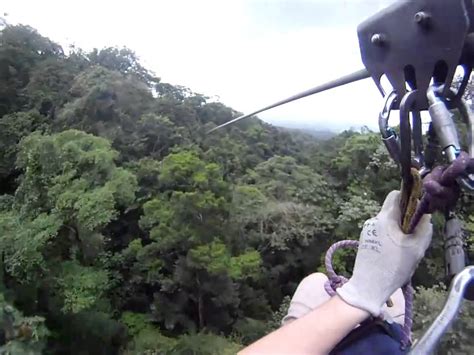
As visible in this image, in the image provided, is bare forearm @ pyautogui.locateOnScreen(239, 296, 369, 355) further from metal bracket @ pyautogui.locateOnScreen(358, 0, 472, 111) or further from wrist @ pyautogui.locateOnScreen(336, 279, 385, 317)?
metal bracket @ pyautogui.locateOnScreen(358, 0, 472, 111)

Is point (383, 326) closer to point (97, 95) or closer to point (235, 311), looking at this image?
point (235, 311)

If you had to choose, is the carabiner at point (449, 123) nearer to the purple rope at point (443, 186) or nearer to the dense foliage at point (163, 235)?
the purple rope at point (443, 186)

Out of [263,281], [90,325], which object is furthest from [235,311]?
[90,325]

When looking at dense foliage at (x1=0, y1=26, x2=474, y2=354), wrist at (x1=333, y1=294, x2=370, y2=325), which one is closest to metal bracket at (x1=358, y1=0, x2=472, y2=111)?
wrist at (x1=333, y1=294, x2=370, y2=325)

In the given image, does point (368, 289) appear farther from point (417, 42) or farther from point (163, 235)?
point (163, 235)

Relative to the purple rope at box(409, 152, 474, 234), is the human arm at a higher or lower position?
lower

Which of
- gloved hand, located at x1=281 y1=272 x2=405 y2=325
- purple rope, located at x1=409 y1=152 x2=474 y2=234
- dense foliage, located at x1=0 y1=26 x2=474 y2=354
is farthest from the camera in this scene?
dense foliage, located at x1=0 y1=26 x2=474 y2=354
